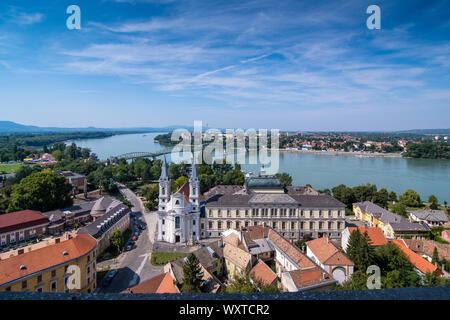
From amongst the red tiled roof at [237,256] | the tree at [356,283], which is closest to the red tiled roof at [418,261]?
the tree at [356,283]

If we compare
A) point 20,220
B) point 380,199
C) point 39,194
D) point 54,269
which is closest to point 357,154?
point 380,199

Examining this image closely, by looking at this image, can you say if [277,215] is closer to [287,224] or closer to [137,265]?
[287,224]

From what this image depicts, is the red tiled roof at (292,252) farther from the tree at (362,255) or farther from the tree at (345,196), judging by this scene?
the tree at (345,196)

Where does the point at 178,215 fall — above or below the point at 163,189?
below

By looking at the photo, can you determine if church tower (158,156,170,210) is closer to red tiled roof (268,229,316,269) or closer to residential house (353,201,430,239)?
red tiled roof (268,229,316,269)

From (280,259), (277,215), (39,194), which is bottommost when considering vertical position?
(280,259)

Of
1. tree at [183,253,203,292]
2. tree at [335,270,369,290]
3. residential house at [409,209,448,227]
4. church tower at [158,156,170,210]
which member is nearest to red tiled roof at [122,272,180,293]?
tree at [183,253,203,292]

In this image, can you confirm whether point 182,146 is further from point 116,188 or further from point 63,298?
point 63,298
